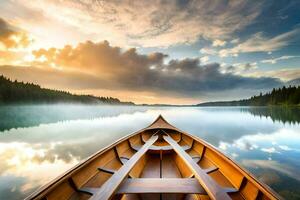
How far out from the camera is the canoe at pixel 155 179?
2178 mm

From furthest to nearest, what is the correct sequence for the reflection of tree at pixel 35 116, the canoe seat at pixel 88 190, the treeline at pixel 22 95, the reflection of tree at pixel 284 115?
the treeline at pixel 22 95 < the reflection of tree at pixel 35 116 < the reflection of tree at pixel 284 115 < the canoe seat at pixel 88 190

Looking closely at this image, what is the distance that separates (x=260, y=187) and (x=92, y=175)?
261 cm

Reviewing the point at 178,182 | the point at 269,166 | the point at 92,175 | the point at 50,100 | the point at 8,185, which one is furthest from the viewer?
the point at 50,100

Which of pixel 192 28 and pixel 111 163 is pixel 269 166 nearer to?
pixel 111 163

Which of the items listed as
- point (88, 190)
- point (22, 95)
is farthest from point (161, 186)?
point (22, 95)

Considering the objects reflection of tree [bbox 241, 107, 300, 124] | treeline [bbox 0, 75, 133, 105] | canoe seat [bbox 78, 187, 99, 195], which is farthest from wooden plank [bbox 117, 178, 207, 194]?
treeline [bbox 0, 75, 133, 105]

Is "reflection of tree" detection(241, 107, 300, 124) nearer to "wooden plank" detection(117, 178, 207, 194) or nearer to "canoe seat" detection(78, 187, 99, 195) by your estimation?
"wooden plank" detection(117, 178, 207, 194)

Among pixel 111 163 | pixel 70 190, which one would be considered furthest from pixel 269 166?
pixel 70 190

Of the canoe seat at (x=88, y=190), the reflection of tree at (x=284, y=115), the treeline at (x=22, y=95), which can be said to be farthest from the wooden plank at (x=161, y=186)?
the treeline at (x=22, y=95)

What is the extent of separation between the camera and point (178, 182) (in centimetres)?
245

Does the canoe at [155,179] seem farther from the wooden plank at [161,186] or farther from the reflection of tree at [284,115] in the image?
the reflection of tree at [284,115]

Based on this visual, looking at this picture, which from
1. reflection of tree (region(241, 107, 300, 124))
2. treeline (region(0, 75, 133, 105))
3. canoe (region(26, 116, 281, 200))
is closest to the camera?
canoe (region(26, 116, 281, 200))

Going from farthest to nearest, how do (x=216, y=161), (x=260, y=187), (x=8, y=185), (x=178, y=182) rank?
1. (x=8, y=185)
2. (x=216, y=161)
3. (x=178, y=182)
4. (x=260, y=187)

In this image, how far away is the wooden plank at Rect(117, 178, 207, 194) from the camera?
226cm
